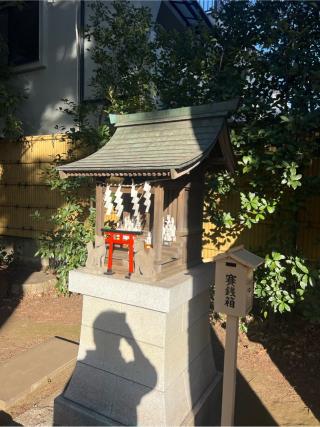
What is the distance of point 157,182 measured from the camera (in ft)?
10.9

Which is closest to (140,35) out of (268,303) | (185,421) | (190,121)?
(190,121)

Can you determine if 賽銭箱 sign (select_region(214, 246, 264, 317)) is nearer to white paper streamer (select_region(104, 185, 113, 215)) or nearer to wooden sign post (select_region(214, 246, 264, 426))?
wooden sign post (select_region(214, 246, 264, 426))

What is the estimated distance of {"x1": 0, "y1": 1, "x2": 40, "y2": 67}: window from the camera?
31.7 ft

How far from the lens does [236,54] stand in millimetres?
5492

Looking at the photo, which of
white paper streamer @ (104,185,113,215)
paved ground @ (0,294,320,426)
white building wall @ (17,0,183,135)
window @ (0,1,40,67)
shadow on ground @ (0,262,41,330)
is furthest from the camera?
window @ (0,1,40,67)

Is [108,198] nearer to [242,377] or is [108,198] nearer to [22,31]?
[242,377]

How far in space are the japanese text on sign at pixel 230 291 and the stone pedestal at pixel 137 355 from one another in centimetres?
51

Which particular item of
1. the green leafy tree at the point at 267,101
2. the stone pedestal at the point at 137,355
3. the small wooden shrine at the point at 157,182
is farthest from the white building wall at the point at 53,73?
the stone pedestal at the point at 137,355

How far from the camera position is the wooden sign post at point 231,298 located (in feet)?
9.43

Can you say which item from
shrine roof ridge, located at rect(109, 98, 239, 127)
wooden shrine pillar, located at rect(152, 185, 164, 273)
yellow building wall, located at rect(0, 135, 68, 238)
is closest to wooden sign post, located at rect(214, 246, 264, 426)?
wooden shrine pillar, located at rect(152, 185, 164, 273)

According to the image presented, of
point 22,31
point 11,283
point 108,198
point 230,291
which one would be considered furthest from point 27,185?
point 230,291

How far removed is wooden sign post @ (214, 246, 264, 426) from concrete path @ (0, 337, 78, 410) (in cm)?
247

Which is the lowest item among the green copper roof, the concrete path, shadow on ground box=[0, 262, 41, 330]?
the concrete path

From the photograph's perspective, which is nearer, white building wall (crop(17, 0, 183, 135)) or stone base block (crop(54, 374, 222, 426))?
stone base block (crop(54, 374, 222, 426))
